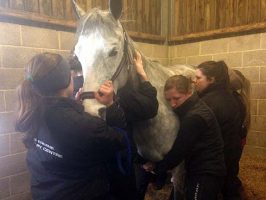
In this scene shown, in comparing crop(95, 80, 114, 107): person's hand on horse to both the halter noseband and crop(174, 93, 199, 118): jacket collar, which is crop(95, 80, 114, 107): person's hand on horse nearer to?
the halter noseband

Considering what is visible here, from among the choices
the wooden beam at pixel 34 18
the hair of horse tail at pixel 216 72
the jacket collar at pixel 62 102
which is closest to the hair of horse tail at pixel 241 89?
the hair of horse tail at pixel 216 72

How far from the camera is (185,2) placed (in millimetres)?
4129

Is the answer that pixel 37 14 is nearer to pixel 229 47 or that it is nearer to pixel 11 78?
pixel 11 78

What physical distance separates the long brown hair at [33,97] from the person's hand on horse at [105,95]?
225 millimetres

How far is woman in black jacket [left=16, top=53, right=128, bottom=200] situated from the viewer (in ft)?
3.52

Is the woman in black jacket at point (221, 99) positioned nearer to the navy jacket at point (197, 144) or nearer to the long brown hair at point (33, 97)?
the navy jacket at point (197, 144)

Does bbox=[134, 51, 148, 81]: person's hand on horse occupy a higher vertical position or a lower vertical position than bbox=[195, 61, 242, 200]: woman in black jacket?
higher

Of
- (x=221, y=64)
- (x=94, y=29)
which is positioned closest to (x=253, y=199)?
(x=221, y=64)

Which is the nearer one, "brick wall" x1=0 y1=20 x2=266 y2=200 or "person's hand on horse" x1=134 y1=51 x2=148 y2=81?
"person's hand on horse" x1=134 y1=51 x2=148 y2=81

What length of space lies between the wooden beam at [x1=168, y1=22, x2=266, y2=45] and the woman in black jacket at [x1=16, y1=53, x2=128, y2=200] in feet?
9.45

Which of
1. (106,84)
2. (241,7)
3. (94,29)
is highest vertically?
(241,7)

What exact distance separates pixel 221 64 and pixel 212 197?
37.0 inches

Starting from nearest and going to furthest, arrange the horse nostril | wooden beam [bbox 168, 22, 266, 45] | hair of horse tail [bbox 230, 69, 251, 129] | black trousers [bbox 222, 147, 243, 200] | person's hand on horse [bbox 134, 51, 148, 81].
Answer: the horse nostril → person's hand on horse [bbox 134, 51, 148, 81] → black trousers [bbox 222, 147, 243, 200] → hair of horse tail [bbox 230, 69, 251, 129] → wooden beam [bbox 168, 22, 266, 45]

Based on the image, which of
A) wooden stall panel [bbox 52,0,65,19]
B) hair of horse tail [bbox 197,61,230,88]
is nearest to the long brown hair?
hair of horse tail [bbox 197,61,230,88]
